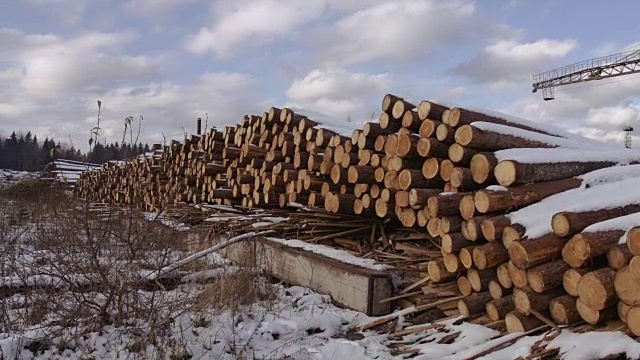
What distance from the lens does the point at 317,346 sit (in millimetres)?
4262

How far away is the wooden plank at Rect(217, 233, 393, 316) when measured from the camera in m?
5.01

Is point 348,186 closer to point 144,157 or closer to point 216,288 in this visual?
point 216,288

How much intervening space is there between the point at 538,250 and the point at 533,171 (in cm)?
98

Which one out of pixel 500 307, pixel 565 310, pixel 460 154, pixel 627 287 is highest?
pixel 460 154

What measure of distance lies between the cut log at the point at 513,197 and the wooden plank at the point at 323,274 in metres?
1.22

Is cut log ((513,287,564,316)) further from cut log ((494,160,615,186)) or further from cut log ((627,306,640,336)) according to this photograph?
cut log ((494,160,615,186))

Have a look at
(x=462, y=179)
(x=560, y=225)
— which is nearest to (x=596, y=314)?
(x=560, y=225)

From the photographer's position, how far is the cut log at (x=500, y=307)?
4.20 metres

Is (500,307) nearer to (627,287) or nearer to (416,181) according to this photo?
(627,287)

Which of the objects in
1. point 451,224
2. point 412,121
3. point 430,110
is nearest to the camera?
point 451,224

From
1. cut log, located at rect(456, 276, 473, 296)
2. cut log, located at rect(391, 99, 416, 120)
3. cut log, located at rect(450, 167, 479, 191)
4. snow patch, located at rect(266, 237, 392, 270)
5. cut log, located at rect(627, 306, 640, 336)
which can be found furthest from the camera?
cut log, located at rect(391, 99, 416, 120)

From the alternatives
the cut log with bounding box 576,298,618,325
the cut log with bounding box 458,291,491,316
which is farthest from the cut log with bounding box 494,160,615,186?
the cut log with bounding box 576,298,618,325

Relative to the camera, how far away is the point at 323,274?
5.73m

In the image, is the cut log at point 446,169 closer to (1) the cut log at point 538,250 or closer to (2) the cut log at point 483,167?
(2) the cut log at point 483,167
